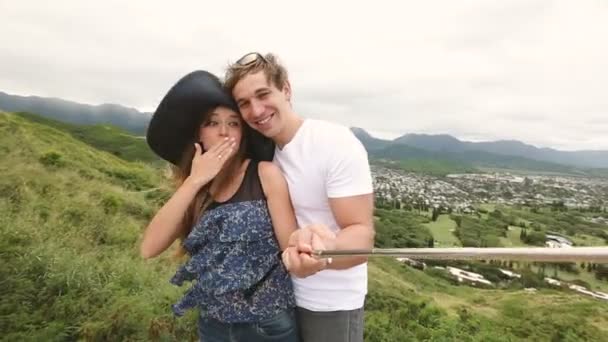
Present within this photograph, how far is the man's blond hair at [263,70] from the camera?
1.94 m

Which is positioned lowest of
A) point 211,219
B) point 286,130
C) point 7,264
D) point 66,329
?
point 66,329

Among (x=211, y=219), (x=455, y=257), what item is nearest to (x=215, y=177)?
(x=211, y=219)

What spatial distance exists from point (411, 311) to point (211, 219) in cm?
664

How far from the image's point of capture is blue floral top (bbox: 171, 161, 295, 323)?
186cm

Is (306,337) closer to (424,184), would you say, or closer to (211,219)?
(211,219)

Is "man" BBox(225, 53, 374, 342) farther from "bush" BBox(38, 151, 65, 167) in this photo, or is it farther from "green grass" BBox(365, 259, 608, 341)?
"bush" BBox(38, 151, 65, 167)

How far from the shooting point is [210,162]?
195 centimetres

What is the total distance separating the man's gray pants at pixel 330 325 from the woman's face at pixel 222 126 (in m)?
0.83

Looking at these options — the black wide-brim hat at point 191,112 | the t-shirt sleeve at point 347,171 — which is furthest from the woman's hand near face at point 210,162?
the t-shirt sleeve at point 347,171

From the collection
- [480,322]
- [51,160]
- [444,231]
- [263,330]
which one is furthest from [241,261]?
[444,231]

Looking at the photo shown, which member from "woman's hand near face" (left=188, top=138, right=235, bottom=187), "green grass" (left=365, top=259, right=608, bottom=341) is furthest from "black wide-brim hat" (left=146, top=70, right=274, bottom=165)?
"green grass" (left=365, top=259, right=608, bottom=341)

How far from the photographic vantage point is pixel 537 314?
10555 mm

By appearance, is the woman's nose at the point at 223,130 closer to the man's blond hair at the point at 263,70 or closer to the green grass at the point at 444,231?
the man's blond hair at the point at 263,70

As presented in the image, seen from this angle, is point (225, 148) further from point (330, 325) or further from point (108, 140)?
point (108, 140)
